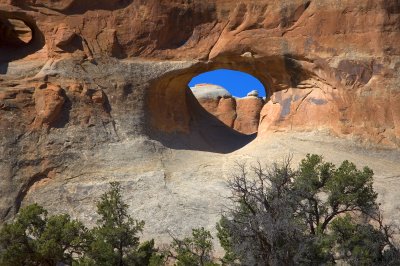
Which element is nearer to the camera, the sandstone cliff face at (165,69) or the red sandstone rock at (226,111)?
the sandstone cliff face at (165,69)

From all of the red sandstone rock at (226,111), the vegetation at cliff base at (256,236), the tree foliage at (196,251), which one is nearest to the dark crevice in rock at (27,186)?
the vegetation at cliff base at (256,236)

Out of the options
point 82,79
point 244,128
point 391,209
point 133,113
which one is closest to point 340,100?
point 391,209

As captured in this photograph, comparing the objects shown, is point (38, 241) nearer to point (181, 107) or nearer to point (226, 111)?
point (181, 107)

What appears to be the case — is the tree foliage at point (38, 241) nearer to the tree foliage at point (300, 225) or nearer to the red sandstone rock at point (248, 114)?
the tree foliage at point (300, 225)

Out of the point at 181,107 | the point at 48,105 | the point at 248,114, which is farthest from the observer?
the point at 248,114

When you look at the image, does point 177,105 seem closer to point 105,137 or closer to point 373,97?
point 105,137

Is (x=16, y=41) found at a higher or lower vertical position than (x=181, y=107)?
higher

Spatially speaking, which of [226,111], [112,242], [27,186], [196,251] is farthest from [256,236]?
[226,111]

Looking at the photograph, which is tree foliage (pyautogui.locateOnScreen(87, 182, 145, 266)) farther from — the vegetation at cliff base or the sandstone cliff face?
the sandstone cliff face
